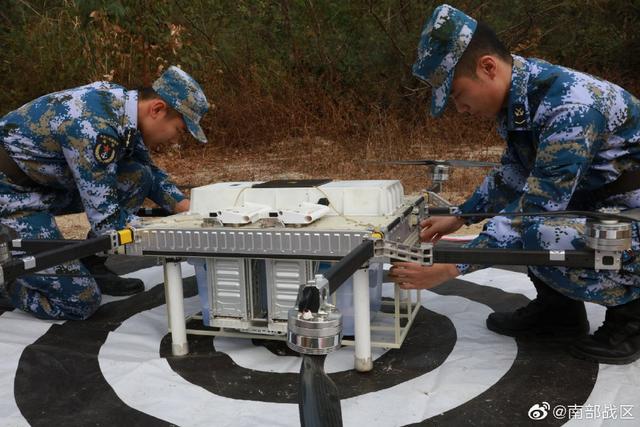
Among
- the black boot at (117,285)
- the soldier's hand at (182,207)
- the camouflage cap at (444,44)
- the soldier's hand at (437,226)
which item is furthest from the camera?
the soldier's hand at (182,207)

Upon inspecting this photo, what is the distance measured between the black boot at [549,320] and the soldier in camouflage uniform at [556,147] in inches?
9.0

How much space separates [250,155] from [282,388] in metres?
7.79

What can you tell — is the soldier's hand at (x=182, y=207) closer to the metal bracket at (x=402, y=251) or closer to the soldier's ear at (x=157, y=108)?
the soldier's ear at (x=157, y=108)

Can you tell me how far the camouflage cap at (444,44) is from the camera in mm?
2363

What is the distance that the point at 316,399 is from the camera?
1412 mm

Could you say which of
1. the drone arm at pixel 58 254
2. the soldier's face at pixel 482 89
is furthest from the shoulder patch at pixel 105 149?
the soldier's face at pixel 482 89

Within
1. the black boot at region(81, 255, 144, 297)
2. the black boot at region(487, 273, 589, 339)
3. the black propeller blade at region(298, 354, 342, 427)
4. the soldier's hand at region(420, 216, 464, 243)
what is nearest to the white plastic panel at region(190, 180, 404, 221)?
the soldier's hand at region(420, 216, 464, 243)

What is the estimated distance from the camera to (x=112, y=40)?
32.8 ft

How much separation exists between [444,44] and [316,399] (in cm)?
151

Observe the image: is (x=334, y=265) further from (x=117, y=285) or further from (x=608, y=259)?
(x=117, y=285)

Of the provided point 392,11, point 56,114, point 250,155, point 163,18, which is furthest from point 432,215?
point 163,18

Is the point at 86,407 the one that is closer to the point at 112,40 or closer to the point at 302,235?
the point at 302,235

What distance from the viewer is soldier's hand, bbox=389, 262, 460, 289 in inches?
94.0

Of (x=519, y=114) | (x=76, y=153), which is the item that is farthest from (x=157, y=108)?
(x=519, y=114)
